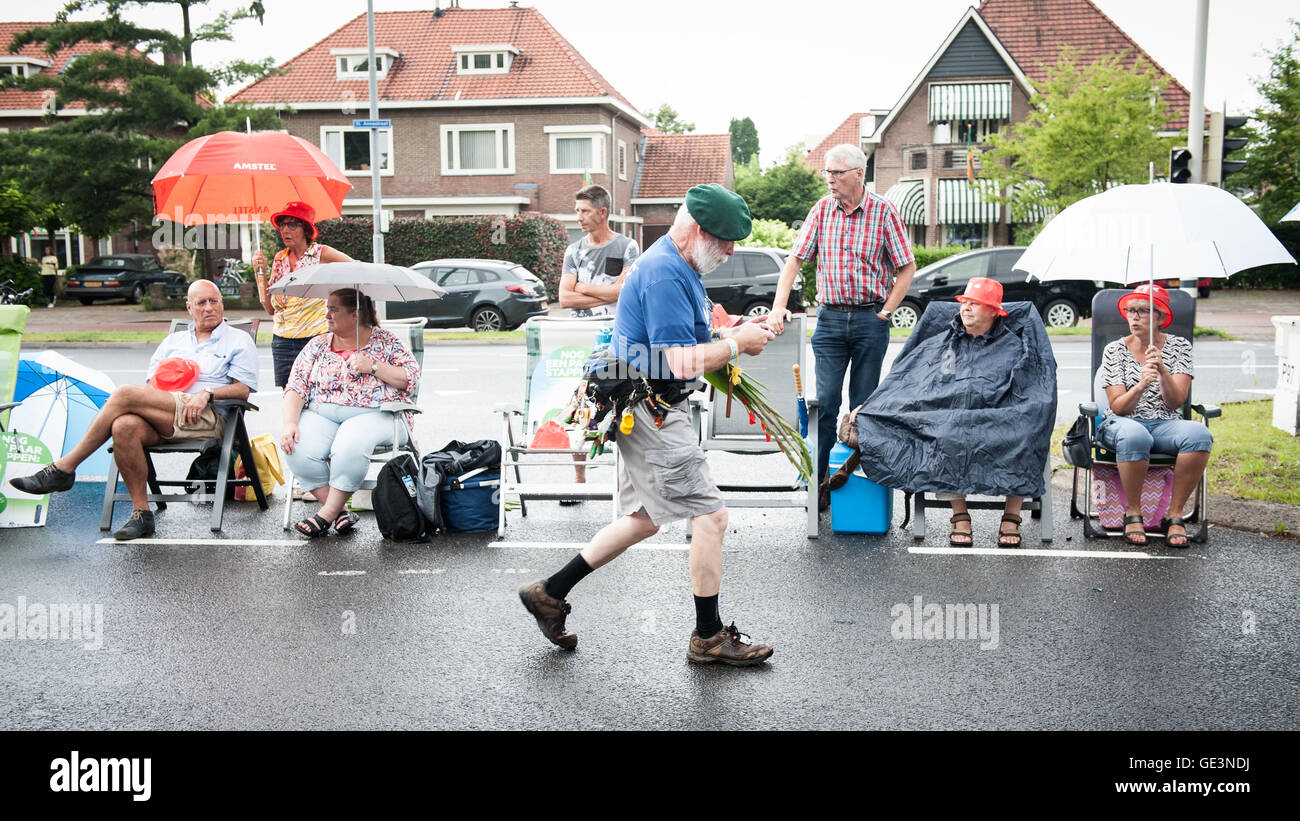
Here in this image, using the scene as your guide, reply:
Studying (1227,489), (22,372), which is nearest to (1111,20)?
(1227,489)

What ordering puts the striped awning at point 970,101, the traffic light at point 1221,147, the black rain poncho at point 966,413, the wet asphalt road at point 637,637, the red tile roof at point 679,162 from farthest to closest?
1. the red tile roof at point 679,162
2. the striped awning at point 970,101
3. the traffic light at point 1221,147
4. the black rain poncho at point 966,413
5. the wet asphalt road at point 637,637

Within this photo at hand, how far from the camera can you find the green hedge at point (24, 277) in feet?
109

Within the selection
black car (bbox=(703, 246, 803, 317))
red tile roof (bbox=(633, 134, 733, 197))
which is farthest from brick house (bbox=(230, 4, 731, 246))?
black car (bbox=(703, 246, 803, 317))

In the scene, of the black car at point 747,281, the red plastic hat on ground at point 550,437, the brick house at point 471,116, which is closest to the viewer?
the red plastic hat on ground at point 550,437

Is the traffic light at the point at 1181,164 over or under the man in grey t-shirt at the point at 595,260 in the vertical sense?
over

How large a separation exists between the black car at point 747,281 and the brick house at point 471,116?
17.9 m

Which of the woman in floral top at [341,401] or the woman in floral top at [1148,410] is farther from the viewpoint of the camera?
the woman in floral top at [341,401]

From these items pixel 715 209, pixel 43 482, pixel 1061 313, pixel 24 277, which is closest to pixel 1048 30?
pixel 1061 313

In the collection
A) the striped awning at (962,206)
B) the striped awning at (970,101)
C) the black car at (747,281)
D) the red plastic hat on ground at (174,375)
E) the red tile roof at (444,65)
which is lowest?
the red plastic hat on ground at (174,375)

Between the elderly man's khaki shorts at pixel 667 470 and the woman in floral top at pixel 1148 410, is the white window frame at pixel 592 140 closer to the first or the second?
the woman in floral top at pixel 1148 410

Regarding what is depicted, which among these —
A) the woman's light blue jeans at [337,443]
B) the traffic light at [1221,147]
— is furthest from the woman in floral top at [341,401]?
the traffic light at [1221,147]

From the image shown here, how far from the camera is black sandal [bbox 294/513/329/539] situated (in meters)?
6.76

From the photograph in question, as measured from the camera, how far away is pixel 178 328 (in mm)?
7766
